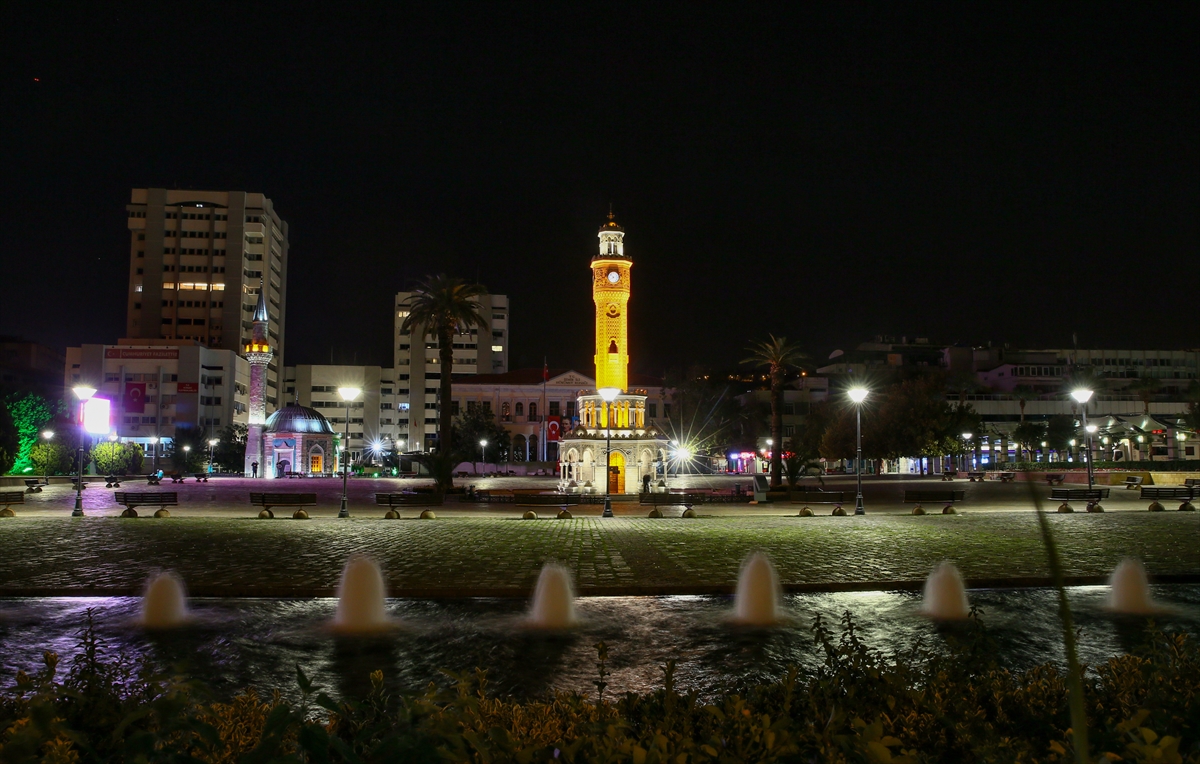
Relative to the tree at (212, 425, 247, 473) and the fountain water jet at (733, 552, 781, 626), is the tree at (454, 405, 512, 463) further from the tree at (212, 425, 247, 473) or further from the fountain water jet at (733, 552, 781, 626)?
the fountain water jet at (733, 552, 781, 626)

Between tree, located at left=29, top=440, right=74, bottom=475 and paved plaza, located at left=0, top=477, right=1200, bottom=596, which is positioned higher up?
tree, located at left=29, top=440, right=74, bottom=475

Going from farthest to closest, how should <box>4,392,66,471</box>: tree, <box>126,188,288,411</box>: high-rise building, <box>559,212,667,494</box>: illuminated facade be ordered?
<box>126,188,288,411</box>: high-rise building → <box>4,392,66,471</box>: tree → <box>559,212,667,494</box>: illuminated facade

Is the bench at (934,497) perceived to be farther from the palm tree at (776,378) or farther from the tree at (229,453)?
the tree at (229,453)

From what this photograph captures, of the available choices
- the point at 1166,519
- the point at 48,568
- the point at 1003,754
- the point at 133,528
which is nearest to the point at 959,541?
the point at 1166,519

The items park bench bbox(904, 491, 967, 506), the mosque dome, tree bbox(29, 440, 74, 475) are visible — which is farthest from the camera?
the mosque dome

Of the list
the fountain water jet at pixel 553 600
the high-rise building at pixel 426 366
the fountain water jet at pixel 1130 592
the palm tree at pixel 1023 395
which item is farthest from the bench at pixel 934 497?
the high-rise building at pixel 426 366

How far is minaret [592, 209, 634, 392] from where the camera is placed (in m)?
52.3

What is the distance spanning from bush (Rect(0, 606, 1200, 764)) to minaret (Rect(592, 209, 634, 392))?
47.4 m

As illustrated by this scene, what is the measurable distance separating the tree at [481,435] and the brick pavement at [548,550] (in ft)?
204

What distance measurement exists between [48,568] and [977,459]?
8624 centimetres

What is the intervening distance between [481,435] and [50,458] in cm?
3935

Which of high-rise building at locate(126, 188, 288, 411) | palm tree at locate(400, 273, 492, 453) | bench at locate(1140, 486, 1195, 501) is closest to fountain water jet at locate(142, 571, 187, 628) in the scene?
palm tree at locate(400, 273, 492, 453)

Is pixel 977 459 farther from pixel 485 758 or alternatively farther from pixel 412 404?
pixel 485 758

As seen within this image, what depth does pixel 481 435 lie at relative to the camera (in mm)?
89250
